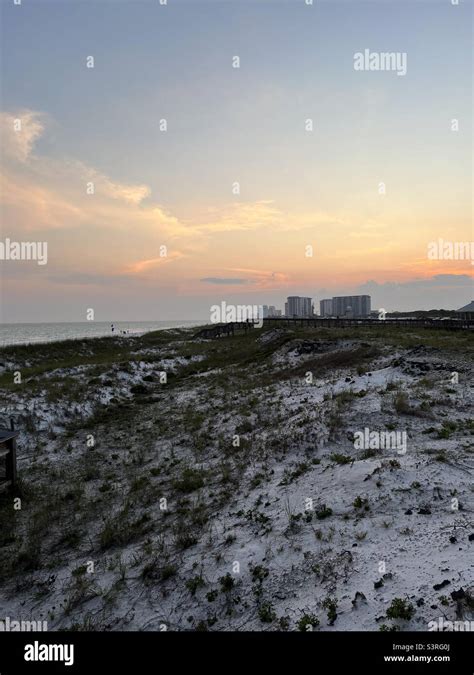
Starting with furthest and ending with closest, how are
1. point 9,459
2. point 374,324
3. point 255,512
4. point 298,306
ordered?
point 298,306 < point 374,324 < point 9,459 < point 255,512

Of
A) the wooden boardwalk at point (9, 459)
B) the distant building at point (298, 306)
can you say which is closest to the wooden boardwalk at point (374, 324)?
the wooden boardwalk at point (9, 459)

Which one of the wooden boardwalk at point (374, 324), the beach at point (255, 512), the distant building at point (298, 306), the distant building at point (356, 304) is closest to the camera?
the beach at point (255, 512)

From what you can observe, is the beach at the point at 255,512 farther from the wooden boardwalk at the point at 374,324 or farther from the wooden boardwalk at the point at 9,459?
the wooden boardwalk at the point at 374,324

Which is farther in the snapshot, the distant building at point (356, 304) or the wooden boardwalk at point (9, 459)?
the distant building at point (356, 304)

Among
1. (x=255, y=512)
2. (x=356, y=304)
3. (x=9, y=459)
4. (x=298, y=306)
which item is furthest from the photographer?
(x=298, y=306)

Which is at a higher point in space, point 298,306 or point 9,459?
point 298,306

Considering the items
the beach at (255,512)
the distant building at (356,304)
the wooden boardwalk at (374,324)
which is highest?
the distant building at (356,304)

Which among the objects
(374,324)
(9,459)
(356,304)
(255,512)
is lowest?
(255,512)

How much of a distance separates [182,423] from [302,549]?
10.2 m

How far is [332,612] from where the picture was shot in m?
4.87

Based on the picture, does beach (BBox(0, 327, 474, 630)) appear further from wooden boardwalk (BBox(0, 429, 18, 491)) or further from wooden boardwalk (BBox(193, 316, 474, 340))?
wooden boardwalk (BBox(193, 316, 474, 340))

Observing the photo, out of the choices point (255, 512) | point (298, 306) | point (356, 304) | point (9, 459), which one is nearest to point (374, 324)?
point (255, 512)

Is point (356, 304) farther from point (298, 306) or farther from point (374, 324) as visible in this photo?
point (374, 324)
